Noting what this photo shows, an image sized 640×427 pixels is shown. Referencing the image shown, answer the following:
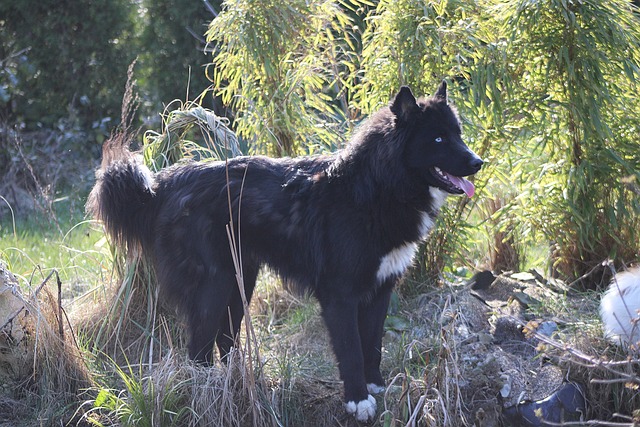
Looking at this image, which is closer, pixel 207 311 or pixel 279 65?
pixel 207 311

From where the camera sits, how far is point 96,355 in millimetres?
4754

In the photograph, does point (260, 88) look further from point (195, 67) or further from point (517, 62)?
point (195, 67)

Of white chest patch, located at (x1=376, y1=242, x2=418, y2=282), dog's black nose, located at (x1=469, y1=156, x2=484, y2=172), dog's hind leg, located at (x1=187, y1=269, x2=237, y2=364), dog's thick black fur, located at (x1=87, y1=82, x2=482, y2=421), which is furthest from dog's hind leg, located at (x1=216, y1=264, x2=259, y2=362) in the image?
dog's black nose, located at (x1=469, y1=156, x2=484, y2=172)

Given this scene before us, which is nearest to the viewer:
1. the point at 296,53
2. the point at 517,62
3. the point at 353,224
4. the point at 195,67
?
the point at 353,224

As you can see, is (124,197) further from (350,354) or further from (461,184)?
(461,184)

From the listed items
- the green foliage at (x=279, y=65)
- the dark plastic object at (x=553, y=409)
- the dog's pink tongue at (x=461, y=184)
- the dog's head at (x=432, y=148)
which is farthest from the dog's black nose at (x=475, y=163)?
the green foliage at (x=279, y=65)

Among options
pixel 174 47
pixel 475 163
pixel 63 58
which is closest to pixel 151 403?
pixel 475 163

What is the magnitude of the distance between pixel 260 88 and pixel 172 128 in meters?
0.82

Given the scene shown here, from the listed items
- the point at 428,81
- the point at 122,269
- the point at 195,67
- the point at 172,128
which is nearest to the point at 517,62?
the point at 428,81

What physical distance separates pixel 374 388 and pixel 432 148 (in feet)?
4.61

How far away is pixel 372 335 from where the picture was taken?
444cm

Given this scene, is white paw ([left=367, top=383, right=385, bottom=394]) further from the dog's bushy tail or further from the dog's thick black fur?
the dog's bushy tail

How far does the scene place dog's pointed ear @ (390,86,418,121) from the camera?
402 cm

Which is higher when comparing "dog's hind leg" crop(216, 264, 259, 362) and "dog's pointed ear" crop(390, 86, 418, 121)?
"dog's pointed ear" crop(390, 86, 418, 121)
